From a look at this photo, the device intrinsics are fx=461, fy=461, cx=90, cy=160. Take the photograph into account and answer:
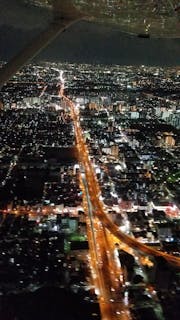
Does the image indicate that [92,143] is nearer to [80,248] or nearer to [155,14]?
[80,248]

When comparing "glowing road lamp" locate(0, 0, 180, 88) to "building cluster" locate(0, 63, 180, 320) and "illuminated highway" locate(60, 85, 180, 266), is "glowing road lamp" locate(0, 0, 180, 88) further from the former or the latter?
"illuminated highway" locate(60, 85, 180, 266)

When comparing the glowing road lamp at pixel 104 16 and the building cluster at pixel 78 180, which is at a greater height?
the glowing road lamp at pixel 104 16

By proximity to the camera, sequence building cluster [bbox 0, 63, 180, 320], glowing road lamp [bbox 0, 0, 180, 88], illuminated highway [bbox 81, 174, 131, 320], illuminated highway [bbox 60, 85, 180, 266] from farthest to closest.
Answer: illuminated highway [bbox 60, 85, 180, 266] < building cluster [bbox 0, 63, 180, 320] < illuminated highway [bbox 81, 174, 131, 320] < glowing road lamp [bbox 0, 0, 180, 88]

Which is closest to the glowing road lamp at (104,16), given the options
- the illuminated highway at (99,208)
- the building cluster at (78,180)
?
the building cluster at (78,180)

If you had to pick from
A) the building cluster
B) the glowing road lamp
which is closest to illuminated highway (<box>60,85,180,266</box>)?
the building cluster

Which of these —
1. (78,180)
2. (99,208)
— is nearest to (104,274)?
(99,208)

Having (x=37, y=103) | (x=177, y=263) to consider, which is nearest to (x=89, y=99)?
(x=37, y=103)

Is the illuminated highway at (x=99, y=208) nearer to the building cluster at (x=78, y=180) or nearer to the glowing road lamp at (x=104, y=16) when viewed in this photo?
the building cluster at (x=78, y=180)

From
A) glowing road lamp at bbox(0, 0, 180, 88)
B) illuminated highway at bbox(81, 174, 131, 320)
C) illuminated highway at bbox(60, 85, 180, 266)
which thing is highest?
glowing road lamp at bbox(0, 0, 180, 88)

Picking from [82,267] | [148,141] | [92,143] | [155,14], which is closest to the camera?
[155,14]
